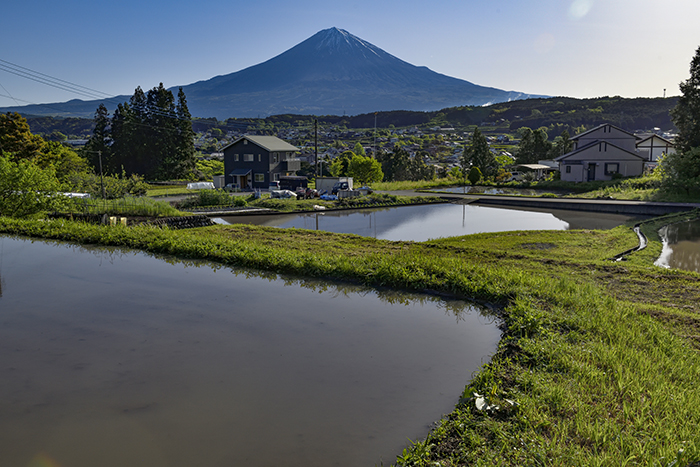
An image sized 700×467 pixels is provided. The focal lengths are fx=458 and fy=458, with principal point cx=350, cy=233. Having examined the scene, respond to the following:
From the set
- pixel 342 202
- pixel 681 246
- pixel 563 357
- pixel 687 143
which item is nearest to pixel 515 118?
pixel 687 143

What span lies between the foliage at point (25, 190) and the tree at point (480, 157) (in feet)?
125

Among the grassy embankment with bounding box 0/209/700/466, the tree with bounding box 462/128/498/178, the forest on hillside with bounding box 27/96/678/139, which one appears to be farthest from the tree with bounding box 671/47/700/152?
the forest on hillside with bounding box 27/96/678/139

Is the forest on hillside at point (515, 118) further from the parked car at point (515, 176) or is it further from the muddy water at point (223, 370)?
the muddy water at point (223, 370)

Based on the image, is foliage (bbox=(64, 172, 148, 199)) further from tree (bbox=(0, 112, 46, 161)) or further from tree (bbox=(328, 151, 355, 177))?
tree (bbox=(328, 151, 355, 177))

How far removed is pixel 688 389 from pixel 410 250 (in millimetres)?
8563

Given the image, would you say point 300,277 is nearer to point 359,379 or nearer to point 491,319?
point 491,319

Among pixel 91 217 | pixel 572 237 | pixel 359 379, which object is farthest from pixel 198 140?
pixel 359 379

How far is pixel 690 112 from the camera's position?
28688mm

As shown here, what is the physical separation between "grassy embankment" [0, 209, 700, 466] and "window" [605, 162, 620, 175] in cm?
3059

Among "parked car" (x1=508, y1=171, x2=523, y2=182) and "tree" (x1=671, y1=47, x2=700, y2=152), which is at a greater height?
"tree" (x1=671, y1=47, x2=700, y2=152)

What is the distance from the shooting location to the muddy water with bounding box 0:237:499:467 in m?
3.90

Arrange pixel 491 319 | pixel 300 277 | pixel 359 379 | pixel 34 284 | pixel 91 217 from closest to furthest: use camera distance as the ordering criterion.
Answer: pixel 359 379 → pixel 491 319 → pixel 34 284 → pixel 300 277 → pixel 91 217

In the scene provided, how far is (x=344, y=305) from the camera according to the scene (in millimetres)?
7766

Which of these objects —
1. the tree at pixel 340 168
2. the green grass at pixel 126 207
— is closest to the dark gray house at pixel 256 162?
the tree at pixel 340 168
